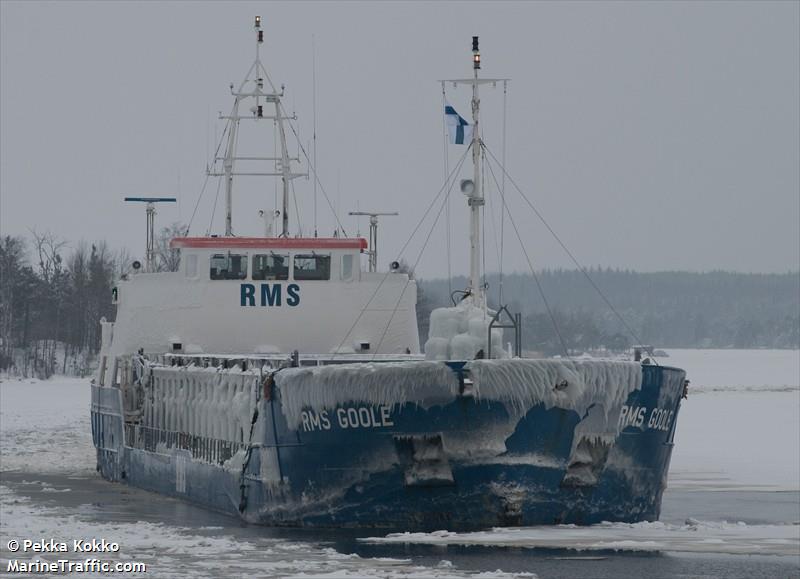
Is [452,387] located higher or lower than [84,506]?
higher

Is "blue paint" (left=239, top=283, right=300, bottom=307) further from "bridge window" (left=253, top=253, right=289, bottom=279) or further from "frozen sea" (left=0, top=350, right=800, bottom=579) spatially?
"frozen sea" (left=0, top=350, right=800, bottom=579)

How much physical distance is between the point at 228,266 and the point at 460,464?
453 inches

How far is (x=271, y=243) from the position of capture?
32.0m

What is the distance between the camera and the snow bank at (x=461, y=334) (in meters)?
23.6

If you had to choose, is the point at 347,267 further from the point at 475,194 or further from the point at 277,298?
the point at 475,194

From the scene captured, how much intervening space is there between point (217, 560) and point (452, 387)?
3898 millimetres

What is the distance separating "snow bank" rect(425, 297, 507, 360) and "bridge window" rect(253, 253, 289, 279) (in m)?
8.34

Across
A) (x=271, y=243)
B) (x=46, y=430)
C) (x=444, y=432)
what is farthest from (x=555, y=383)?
(x=46, y=430)

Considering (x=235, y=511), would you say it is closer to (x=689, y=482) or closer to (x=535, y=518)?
(x=535, y=518)

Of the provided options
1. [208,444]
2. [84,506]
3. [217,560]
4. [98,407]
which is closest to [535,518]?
[217,560]

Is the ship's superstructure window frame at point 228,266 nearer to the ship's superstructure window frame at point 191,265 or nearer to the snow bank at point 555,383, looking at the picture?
the ship's superstructure window frame at point 191,265

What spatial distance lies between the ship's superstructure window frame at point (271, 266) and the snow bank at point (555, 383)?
1094cm

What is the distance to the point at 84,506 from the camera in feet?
92.4

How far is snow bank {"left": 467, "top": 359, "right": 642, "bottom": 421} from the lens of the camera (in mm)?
21906
